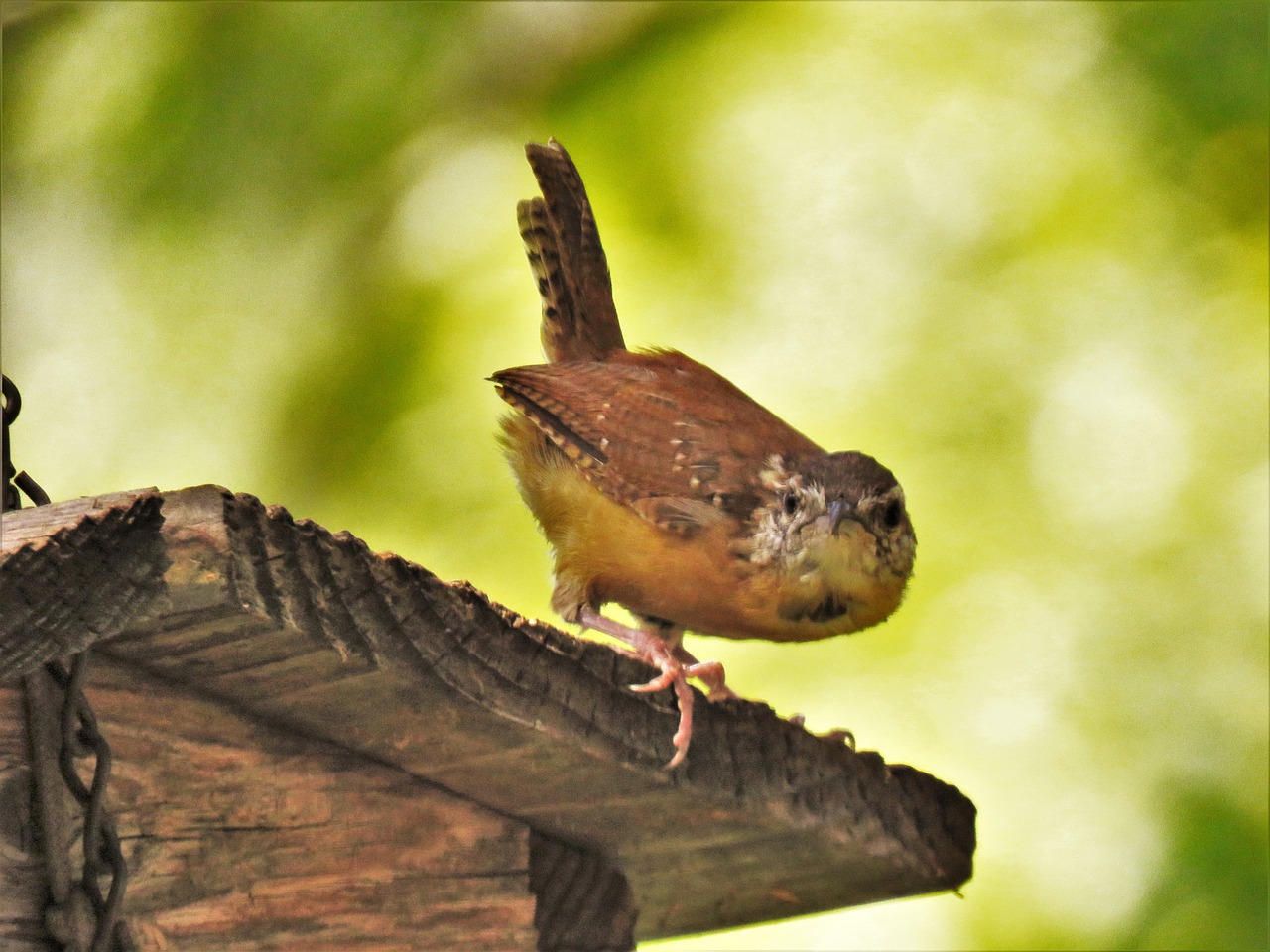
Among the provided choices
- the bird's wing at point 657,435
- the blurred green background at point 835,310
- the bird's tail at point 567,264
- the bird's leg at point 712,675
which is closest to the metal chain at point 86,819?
the bird's leg at point 712,675

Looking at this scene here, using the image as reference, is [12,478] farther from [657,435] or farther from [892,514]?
[892,514]

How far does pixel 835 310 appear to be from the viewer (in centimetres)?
333

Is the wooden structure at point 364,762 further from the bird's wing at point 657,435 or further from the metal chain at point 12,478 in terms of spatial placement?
the bird's wing at point 657,435

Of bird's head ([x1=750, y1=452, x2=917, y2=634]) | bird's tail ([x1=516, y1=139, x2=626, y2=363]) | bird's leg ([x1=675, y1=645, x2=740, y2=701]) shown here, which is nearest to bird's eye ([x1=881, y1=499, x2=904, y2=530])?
bird's head ([x1=750, y1=452, x2=917, y2=634])

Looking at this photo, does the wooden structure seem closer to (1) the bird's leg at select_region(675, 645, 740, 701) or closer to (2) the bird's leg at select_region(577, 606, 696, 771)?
(2) the bird's leg at select_region(577, 606, 696, 771)

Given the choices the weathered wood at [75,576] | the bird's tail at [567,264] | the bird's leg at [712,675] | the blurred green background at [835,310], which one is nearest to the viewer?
the weathered wood at [75,576]

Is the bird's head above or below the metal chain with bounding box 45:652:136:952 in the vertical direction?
above

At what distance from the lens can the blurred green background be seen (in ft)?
9.70

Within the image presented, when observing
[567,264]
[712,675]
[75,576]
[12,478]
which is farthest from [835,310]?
[75,576]

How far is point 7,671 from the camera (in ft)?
3.44

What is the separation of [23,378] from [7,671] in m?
2.70

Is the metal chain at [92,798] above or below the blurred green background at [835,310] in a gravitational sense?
below

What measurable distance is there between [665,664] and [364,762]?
37 cm

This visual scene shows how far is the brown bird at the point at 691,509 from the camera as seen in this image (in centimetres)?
222
